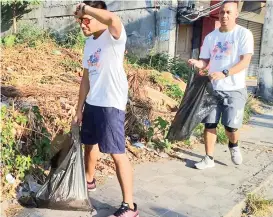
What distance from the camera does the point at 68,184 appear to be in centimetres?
288

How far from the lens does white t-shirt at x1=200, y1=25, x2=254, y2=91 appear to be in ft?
12.1

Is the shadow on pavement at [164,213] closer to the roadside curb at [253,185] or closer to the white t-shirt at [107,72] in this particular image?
the roadside curb at [253,185]

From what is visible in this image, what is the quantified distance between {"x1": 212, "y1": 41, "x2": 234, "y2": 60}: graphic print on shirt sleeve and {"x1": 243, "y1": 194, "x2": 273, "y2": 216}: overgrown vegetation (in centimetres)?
144

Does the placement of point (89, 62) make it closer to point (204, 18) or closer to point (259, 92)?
point (259, 92)

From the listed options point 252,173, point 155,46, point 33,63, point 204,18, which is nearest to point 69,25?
point 155,46

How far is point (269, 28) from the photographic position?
28.8 feet

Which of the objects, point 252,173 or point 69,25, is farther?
point 69,25

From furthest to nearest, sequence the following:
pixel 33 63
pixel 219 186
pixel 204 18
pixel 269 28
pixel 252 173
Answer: pixel 204 18 < pixel 269 28 < pixel 33 63 < pixel 252 173 < pixel 219 186

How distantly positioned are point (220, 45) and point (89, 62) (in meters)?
1.65

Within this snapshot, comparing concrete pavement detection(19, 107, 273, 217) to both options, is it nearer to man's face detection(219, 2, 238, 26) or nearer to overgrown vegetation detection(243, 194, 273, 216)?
overgrown vegetation detection(243, 194, 273, 216)

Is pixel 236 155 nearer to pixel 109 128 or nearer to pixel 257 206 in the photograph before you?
pixel 257 206

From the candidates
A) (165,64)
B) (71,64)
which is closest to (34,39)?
(71,64)

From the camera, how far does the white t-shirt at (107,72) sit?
267 centimetres

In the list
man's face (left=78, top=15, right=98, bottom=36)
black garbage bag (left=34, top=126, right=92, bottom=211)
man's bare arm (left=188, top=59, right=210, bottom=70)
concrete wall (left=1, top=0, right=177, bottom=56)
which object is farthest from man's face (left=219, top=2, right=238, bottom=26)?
concrete wall (left=1, top=0, right=177, bottom=56)
